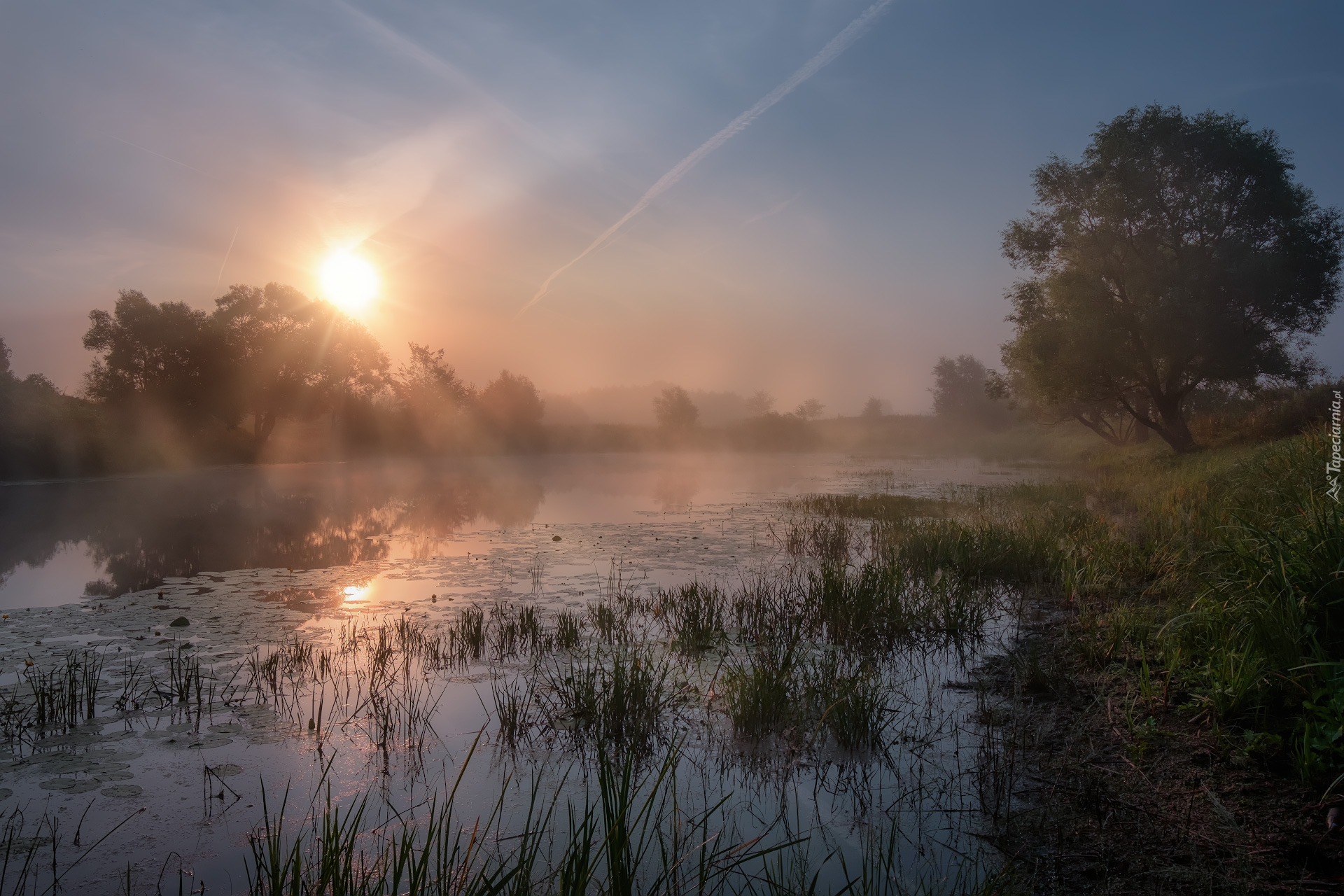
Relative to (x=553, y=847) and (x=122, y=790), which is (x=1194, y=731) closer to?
(x=553, y=847)

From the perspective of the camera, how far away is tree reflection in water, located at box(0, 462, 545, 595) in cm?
1235

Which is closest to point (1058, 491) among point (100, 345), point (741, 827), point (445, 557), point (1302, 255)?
point (1302, 255)

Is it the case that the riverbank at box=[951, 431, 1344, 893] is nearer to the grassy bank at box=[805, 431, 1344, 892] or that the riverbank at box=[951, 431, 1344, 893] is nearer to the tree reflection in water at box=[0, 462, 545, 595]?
the grassy bank at box=[805, 431, 1344, 892]

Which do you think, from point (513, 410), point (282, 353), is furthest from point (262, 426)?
point (513, 410)

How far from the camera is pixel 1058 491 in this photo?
18719mm

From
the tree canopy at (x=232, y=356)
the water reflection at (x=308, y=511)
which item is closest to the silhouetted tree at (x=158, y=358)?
the tree canopy at (x=232, y=356)

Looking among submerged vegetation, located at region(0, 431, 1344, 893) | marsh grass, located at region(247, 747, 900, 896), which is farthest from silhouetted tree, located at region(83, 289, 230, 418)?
marsh grass, located at region(247, 747, 900, 896)

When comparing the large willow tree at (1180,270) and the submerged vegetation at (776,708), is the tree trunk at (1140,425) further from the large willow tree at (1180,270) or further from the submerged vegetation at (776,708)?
the submerged vegetation at (776,708)

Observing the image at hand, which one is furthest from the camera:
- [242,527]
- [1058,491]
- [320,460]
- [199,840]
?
[320,460]

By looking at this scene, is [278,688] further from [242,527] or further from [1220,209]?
[1220,209]

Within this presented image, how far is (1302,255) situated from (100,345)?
174 feet

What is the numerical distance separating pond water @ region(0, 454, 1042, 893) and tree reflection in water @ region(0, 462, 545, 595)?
0.24 m

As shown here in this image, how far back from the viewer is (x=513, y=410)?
63.0 metres

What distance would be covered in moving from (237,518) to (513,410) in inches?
1777
